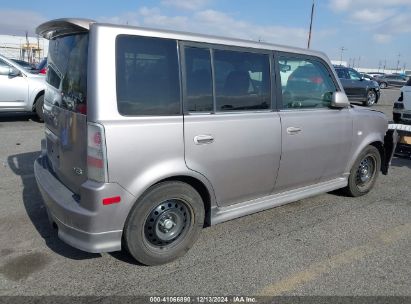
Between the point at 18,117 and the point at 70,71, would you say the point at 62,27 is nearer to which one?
the point at 70,71

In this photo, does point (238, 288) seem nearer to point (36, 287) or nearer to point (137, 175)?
point (137, 175)

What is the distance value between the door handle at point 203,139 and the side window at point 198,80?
9.1 inches

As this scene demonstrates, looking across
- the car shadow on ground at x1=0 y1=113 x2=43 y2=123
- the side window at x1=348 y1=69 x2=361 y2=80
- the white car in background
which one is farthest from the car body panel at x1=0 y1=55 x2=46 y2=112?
the side window at x1=348 y1=69 x2=361 y2=80

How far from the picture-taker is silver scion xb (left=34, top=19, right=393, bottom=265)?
2.75m

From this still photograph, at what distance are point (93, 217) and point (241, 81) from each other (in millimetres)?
1812

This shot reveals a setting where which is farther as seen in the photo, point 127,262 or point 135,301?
point 127,262

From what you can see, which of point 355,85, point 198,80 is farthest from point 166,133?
point 355,85

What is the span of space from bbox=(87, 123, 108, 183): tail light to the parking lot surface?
0.88m

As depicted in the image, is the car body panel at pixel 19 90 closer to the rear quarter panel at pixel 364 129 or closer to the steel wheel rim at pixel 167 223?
the steel wheel rim at pixel 167 223

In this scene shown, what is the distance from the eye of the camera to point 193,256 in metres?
3.39

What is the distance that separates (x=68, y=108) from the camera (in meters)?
3.02

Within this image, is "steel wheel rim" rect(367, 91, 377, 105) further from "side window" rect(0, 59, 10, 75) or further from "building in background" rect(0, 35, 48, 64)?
"building in background" rect(0, 35, 48, 64)

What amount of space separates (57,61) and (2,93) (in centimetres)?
699

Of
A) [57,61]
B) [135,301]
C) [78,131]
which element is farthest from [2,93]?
[135,301]
